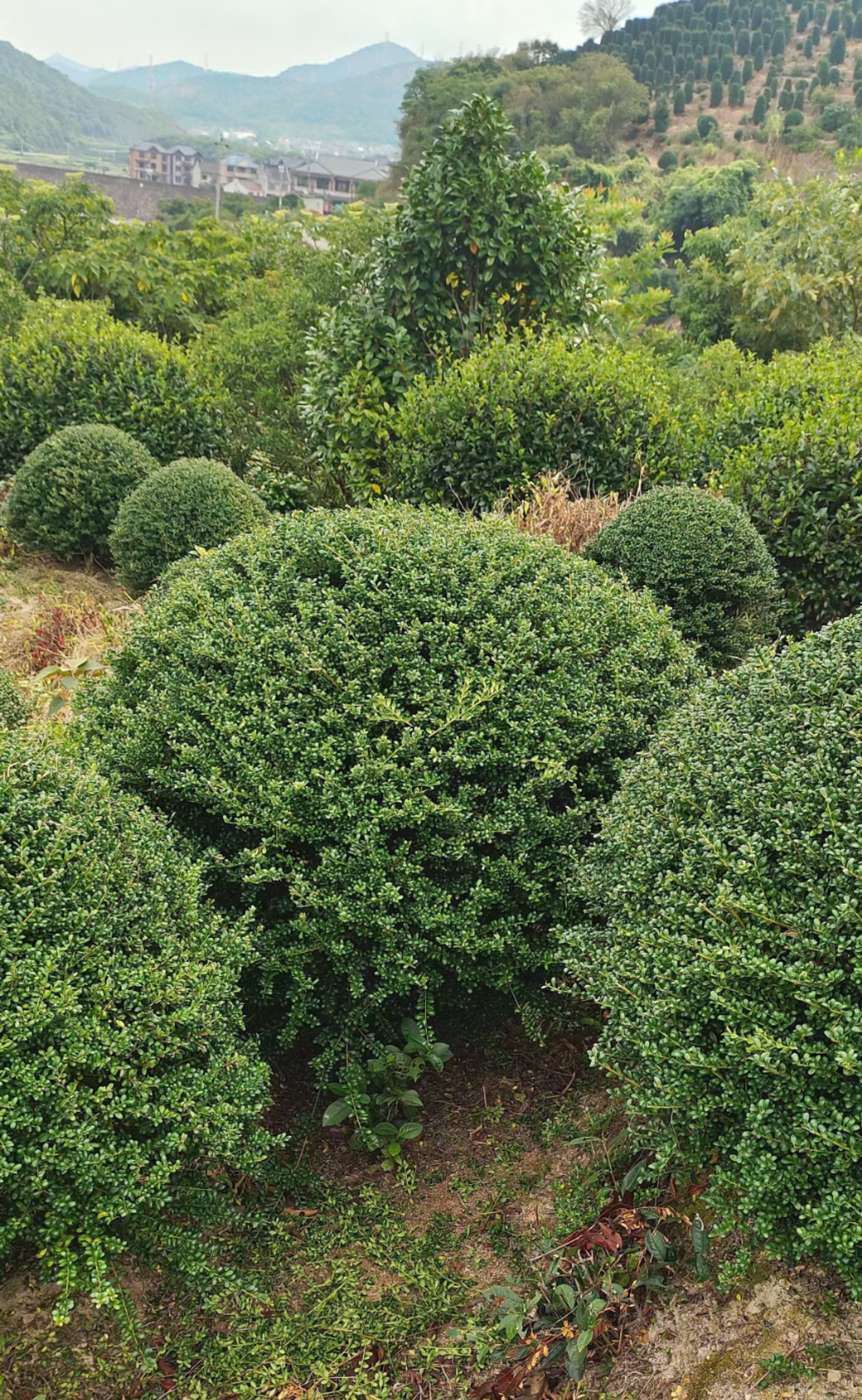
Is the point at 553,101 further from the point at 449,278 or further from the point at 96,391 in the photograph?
the point at 449,278

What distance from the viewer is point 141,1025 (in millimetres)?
2273

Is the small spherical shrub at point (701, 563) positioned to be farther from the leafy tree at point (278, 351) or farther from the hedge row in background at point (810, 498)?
the leafy tree at point (278, 351)

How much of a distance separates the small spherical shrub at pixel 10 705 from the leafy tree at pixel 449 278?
3.53 m

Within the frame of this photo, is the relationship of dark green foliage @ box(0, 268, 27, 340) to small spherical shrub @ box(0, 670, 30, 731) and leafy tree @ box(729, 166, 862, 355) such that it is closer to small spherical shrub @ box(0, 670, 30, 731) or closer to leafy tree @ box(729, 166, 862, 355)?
small spherical shrub @ box(0, 670, 30, 731)

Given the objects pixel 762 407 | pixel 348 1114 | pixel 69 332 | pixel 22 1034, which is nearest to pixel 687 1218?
pixel 348 1114

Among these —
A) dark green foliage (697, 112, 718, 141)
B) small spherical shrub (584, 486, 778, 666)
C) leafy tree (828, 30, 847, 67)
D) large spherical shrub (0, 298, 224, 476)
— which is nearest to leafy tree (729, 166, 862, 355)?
large spherical shrub (0, 298, 224, 476)

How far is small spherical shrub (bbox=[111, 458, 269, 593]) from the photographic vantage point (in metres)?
6.81

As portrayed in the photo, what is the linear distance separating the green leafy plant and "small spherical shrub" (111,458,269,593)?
453cm

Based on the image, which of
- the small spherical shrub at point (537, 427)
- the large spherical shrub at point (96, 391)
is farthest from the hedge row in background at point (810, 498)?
the large spherical shrub at point (96, 391)

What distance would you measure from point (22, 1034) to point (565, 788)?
185cm

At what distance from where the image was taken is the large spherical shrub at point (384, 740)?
2881 mm

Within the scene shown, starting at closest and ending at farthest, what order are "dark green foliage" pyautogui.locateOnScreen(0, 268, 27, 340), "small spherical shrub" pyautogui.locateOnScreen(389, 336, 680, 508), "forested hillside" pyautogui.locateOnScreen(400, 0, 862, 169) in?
1. "small spherical shrub" pyautogui.locateOnScreen(389, 336, 680, 508)
2. "dark green foliage" pyautogui.locateOnScreen(0, 268, 27, 340)
3. "forested hillside" pyautogui.locateOnScreen(400, 0, 862, 169)

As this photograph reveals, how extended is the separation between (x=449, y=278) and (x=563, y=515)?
8.55 feet

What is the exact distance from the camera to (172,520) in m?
6.82
